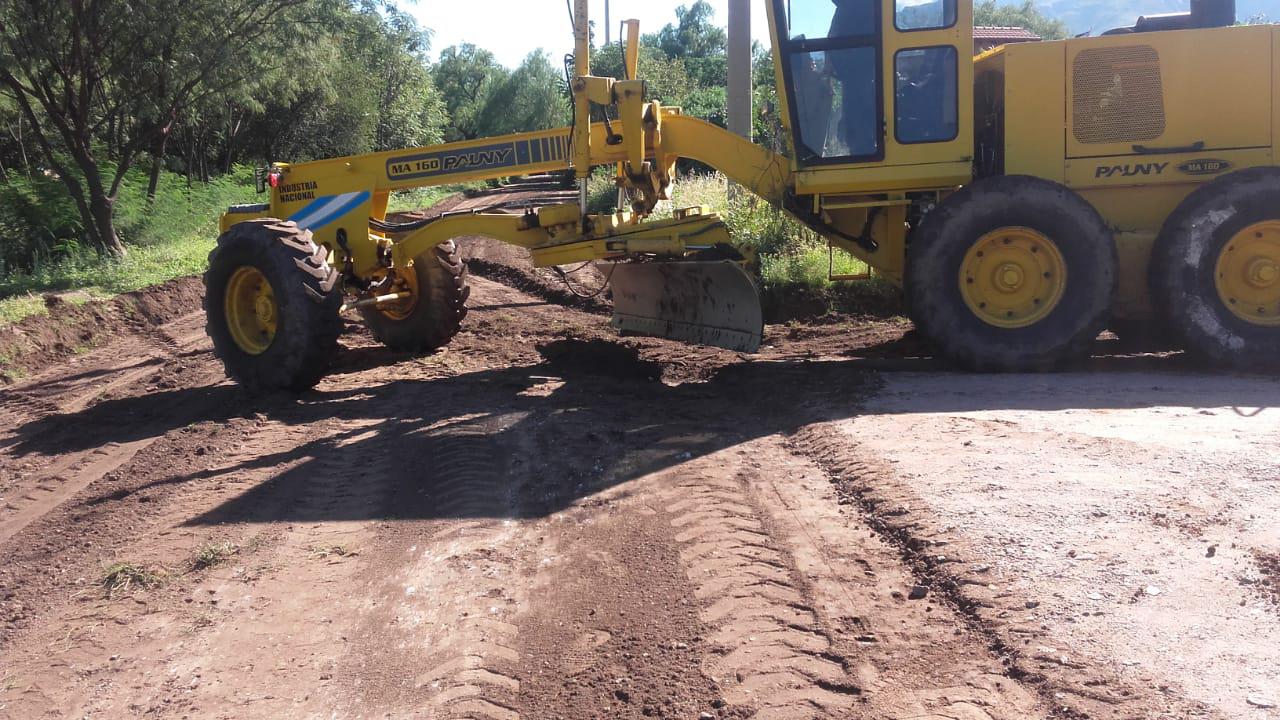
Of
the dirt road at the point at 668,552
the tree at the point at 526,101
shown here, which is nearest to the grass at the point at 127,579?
the dirt road at the point at 668,552

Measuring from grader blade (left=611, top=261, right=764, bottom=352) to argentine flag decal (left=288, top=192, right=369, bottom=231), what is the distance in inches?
97.2

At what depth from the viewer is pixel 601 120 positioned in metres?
7.97

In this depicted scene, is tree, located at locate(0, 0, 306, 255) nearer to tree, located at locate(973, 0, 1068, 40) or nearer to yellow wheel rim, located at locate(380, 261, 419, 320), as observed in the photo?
yellow wheel rim, located at locate(380, 261, 419, 320)

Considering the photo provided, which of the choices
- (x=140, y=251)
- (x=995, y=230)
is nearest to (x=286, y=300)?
(x=995, y=230)

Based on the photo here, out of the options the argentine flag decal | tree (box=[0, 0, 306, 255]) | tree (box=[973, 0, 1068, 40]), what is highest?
tree (box=[973, 0, 1068, 40])

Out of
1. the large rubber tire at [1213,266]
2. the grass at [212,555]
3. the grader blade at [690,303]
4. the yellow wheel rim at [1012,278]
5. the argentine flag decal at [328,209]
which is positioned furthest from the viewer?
the argentine flag decal at [328,209]

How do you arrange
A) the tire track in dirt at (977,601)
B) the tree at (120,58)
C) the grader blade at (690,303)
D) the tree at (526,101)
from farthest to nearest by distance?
the tree at (526,101) → the tree at (120,58) → the grader blade at (690,303) → the tire track in dirt at (977,601)

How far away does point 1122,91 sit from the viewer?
7590 mm

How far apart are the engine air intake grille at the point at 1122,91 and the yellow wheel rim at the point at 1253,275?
3.42 feet

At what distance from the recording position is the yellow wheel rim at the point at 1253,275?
7.41 meters

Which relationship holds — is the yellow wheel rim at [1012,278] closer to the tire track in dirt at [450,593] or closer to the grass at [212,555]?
the tire track in dirt at [450,593]

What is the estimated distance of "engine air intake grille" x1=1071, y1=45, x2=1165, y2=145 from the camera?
7.57m

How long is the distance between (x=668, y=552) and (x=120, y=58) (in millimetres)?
17163

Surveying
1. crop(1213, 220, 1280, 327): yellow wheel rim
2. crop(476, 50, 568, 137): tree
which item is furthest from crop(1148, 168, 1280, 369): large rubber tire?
crop(476, 50, 568, 137): tree
